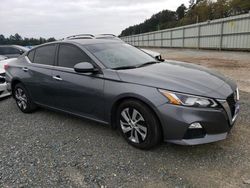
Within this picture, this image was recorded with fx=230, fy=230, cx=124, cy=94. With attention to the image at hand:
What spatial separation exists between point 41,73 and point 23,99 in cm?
A: 100

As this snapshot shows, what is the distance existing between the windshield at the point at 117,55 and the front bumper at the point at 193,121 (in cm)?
116

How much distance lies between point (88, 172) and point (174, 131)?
45.3 inches

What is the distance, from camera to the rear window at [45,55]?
427cm

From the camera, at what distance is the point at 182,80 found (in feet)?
9.80

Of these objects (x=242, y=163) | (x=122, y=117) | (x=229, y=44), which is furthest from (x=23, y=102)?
(x=229, y=44)

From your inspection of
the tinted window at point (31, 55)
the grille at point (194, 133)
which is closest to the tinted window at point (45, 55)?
the tinted window at point (31, 55)

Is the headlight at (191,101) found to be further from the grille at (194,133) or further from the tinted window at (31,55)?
the tinted window at (31,55)

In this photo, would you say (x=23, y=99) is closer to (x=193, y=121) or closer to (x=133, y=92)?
(x=133, y=92)

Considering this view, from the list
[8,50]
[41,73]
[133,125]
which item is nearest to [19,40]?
[8,50]

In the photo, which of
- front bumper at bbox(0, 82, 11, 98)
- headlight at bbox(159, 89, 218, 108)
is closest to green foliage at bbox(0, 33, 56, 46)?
front bumper at bbox(0, 82, 11, 98)

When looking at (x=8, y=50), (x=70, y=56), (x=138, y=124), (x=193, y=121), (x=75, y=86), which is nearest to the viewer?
(x=193, y=121)

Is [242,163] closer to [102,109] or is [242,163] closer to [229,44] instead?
[102,109]

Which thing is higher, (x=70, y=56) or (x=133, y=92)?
(x=70, y=56)

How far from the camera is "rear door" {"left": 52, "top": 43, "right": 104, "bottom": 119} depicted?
3.44 m
